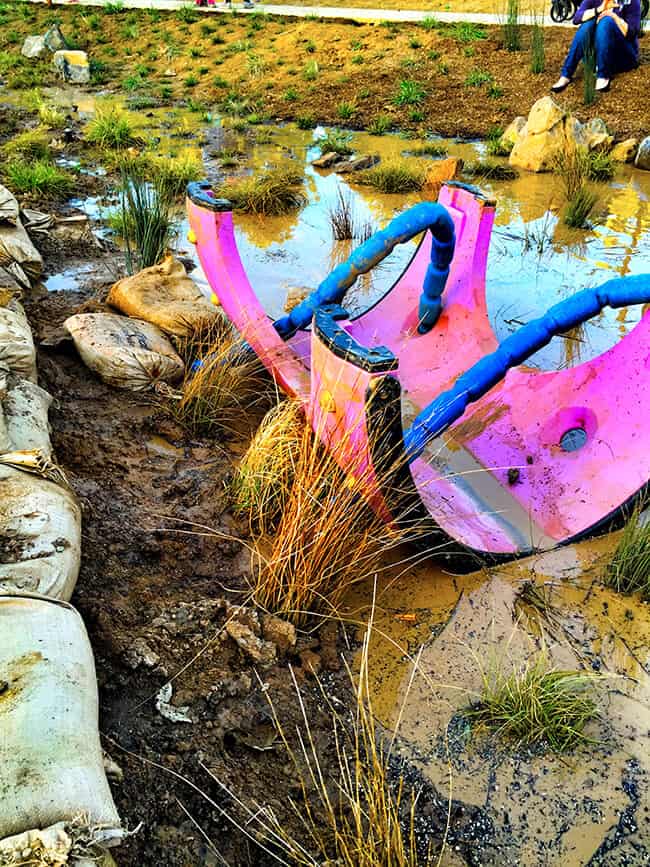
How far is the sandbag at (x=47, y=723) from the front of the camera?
1285mm

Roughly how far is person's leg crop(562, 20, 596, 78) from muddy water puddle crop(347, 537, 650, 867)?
27.4 feet

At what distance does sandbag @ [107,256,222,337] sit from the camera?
12.2 feet

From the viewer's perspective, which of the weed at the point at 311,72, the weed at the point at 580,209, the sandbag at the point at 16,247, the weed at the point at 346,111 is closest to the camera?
the sandbag at the point at 16,247

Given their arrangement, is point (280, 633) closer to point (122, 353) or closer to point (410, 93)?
point (122, 353)

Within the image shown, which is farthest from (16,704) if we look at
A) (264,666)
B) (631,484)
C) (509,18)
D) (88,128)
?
(509,18)

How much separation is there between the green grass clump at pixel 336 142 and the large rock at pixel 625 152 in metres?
2.78

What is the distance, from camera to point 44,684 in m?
1.50

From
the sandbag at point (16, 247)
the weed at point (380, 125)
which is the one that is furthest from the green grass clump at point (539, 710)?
the weed at point (380, 125)

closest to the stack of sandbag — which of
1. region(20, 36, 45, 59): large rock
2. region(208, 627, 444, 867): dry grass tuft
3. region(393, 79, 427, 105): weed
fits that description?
region(208, 627, 444, 867): dry grass tuft

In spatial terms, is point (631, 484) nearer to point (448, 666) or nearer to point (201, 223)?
point (448, 666)

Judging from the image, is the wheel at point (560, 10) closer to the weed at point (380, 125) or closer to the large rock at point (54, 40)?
the weed at point (380, 125)

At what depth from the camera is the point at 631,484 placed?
2531 mm

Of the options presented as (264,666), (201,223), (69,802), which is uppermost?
(201,223)

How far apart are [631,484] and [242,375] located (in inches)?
66.4
